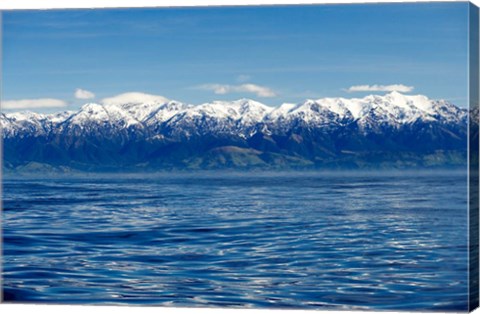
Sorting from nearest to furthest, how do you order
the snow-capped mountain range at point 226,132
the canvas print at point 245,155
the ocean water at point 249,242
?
the ocean water at point 249,242, the canvas print at point 245,155, the snow-capped mountain range at point 226,132

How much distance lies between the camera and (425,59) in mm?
17812

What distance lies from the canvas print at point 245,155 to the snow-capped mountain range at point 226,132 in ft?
0.12

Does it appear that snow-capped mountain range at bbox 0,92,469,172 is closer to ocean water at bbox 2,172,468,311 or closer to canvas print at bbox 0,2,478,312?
canvas print at bbox 0,2,478,312

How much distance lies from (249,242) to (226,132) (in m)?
2.19

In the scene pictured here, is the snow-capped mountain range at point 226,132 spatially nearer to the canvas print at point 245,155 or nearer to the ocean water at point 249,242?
the canvas print at point 245,155

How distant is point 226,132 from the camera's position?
19844 mm

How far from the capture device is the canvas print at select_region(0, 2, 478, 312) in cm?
1742

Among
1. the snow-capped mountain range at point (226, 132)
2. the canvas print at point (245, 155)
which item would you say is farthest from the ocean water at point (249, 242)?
the snow-capped mountain range at point (226, 132)

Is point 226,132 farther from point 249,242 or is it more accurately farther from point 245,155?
point 249,242

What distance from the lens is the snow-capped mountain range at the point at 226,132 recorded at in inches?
731

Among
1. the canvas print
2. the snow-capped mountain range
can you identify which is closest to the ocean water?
the canvas print

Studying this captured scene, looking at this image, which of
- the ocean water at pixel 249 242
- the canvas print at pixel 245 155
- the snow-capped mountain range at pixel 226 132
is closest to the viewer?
the ocean water at pixel 249 242

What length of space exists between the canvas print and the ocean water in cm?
3

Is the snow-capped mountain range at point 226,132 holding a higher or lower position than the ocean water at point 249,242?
higher
